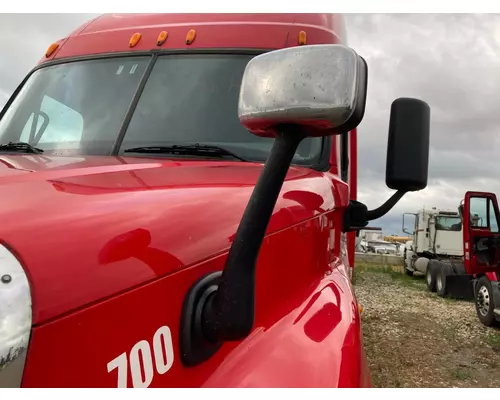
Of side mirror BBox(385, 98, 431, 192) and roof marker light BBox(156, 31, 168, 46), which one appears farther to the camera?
roof marker light BBox(156, 31, 168, 46)

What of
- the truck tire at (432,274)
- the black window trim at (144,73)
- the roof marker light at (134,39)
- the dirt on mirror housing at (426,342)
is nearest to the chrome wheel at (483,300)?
the dirt on mirror housing at (426,342)

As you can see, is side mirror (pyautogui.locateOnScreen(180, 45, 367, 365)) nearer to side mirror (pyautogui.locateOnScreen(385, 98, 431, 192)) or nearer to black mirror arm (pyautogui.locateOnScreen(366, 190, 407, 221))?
side mirror (pyautogui.locateOnScreen(385, 98, 431, 192))

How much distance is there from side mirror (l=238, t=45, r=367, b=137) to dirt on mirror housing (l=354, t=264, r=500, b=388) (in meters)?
5.16

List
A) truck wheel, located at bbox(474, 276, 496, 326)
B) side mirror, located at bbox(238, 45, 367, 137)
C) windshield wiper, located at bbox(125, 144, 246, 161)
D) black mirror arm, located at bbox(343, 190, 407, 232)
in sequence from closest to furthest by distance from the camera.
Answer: side mirror, located at bbox(238, 45, 367, 137)
windshield wiper, located at bbox(125, 144, 246, 161)
black mirror arm, located at bbox(343, 190, 407, 232)
truck wheel, located at bbox(474, 276, 496, 326)

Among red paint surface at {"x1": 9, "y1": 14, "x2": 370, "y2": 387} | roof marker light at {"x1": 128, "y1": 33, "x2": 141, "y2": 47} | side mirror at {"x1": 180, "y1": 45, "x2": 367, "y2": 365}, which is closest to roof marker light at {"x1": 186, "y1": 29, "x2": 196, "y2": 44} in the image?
roof marker light at {"x1": 128, "y1": 33, "x2": 141, "y2": 47}

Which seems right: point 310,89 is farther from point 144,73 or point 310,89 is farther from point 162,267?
point 144,73

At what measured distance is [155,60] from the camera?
2.63m

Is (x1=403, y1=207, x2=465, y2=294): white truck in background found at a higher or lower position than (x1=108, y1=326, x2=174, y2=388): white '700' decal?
lower

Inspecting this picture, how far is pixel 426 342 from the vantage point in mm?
8922

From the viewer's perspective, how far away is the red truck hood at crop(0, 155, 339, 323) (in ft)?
2.87

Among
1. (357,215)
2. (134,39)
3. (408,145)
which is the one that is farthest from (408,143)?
(134,39)

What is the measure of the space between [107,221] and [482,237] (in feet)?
35.9

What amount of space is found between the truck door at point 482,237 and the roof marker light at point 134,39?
9.19 m

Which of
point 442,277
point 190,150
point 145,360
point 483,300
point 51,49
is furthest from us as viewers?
point 442,277
